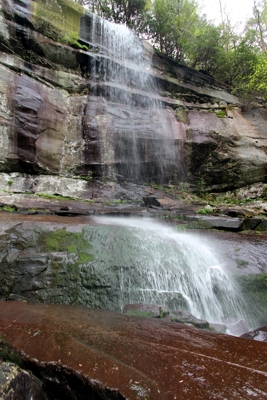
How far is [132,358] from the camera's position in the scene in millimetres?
2307

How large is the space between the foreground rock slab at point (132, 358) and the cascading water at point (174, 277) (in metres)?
1.16

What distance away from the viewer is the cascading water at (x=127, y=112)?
1242cm

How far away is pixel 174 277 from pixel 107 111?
35.2 feet

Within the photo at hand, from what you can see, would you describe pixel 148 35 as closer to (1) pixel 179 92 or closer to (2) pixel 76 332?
(1) pixel 179 92

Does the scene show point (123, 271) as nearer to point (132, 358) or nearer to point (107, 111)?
point (132, 358)

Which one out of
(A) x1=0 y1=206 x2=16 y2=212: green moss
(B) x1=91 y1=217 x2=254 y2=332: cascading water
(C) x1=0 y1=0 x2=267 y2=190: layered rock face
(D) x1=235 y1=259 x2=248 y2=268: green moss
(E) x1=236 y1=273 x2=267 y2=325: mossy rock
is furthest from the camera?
(C) x1=0 y1=0 x2=267 y2=190: layered rock face

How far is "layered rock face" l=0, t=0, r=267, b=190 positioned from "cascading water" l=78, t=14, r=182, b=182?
0.20ft

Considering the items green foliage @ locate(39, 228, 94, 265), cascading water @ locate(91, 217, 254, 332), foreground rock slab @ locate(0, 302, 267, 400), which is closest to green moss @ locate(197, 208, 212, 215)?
cascading water @ locate(91, 217, 254, 332)

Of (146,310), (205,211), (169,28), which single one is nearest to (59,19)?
(169,28)

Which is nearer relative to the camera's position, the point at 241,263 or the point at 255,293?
the point at 255,293

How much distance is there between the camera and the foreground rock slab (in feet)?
6.16

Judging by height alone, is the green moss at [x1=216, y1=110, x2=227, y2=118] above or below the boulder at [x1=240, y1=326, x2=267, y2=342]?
above

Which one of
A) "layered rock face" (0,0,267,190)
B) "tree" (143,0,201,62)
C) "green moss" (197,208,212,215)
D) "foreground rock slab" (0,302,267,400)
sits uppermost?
"tree" (143,0,201,62)

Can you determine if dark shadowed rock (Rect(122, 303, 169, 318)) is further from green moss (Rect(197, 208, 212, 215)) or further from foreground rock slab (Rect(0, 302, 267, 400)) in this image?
green moss (Rect(197, 208, 212, 215))
